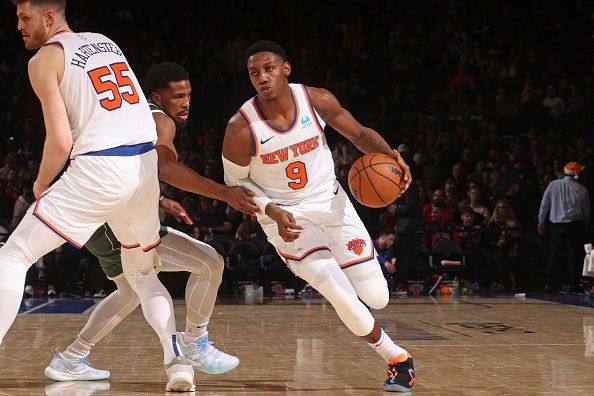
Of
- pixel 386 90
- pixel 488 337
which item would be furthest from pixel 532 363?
pixel 386 90

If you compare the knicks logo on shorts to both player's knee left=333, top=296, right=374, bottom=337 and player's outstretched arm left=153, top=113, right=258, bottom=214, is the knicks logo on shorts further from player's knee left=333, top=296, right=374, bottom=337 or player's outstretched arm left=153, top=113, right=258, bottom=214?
player's outstretched arm left=153, top=113, right=258, bottom=214

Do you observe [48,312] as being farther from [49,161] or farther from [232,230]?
[49,161]

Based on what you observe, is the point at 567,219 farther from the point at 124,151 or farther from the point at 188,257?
the point at 124,151

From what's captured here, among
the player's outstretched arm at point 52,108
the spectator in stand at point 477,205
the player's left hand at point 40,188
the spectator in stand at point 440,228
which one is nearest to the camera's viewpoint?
the player's outstretched arm at point 52,108

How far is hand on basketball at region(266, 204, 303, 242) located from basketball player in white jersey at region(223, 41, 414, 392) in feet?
0.35

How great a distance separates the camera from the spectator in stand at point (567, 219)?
1090 cm

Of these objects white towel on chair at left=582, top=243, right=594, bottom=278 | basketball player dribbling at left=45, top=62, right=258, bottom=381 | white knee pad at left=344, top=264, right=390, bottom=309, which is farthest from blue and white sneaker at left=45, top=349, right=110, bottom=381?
white towel on chair at left=582, top=243, right=594, bottom=278

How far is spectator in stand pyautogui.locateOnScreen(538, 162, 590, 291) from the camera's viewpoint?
35.8 feet

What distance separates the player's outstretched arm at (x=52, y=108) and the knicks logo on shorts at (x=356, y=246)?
4.96 feet

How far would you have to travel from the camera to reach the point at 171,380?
393 cm

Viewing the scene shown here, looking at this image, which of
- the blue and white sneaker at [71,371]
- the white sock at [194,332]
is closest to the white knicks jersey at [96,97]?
the white sock at [194,332]

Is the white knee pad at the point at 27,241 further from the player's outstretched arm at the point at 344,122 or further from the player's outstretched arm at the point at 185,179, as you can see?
the player's outstretched arm at the point at 344,122

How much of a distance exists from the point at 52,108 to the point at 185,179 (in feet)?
2.52

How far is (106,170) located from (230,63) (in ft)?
38.8
